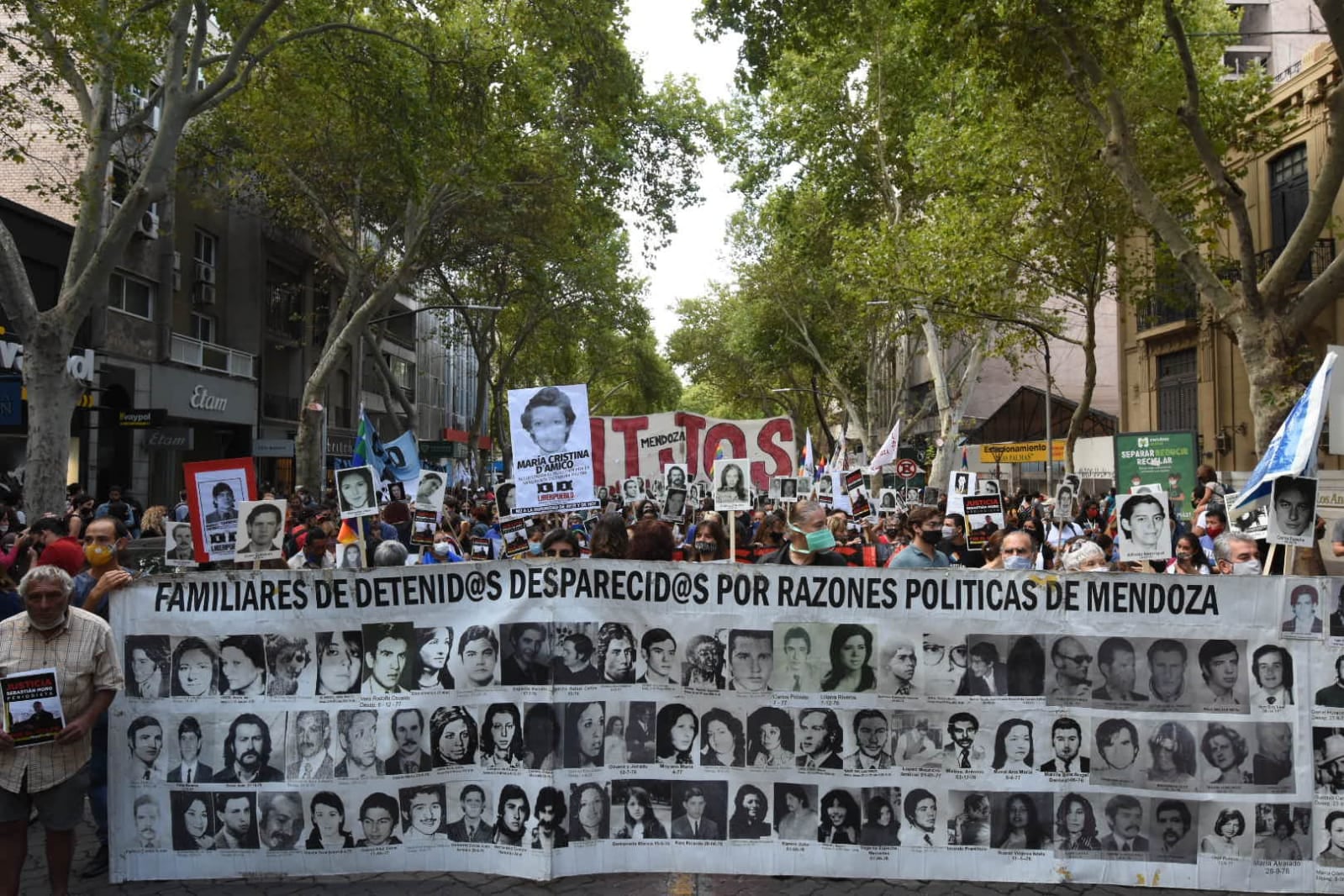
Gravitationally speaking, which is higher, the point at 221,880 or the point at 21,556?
the point at 21,556

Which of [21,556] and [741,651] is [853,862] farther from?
[21,556]

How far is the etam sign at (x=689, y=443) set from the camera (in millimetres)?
12461

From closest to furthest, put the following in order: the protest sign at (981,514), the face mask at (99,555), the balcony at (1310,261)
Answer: the face mask at (99,555), the protest sign at (981,514), the balcony at (1310,261)

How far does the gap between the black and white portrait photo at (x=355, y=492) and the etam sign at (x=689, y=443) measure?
182 inches

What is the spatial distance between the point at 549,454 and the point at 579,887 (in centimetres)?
514

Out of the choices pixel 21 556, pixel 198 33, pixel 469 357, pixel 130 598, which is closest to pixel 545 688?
pixel 130 598

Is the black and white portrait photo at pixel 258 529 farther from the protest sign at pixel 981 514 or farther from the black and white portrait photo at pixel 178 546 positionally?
the protest sign at pixel 981 514

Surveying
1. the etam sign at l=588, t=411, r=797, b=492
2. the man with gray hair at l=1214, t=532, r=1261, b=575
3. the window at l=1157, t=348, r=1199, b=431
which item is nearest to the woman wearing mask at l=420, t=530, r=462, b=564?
the etam sign at l=588, t=411, r=797, b=492

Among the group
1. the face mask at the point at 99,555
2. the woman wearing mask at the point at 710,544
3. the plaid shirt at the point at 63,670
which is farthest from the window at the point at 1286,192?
the plaid shirt at the point at 63,670

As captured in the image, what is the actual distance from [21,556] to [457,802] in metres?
4.87

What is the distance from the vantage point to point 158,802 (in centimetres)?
479

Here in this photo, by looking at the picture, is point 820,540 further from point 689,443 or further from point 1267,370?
point 689,443

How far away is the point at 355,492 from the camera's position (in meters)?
8.92

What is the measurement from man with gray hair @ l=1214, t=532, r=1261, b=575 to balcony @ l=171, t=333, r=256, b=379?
26032 mm
